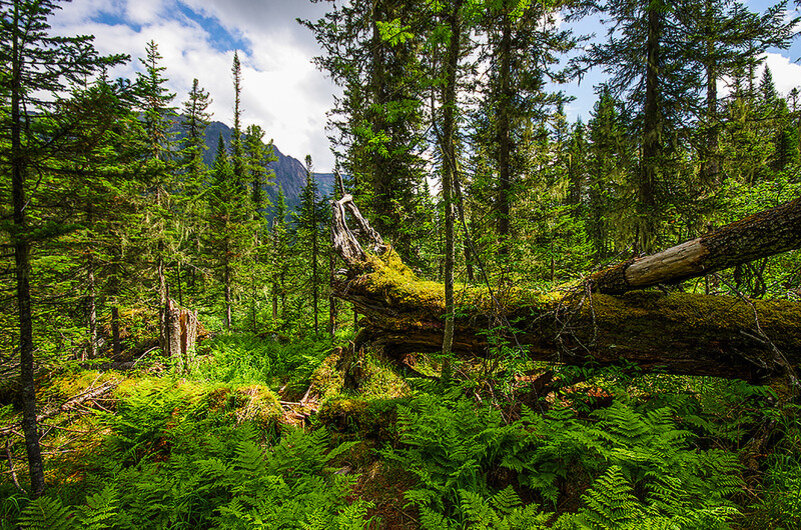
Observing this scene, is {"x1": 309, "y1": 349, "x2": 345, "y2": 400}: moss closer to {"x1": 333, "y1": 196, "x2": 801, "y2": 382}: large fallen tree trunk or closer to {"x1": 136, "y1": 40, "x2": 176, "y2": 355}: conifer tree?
{"x1": 333, "y1": 196, "x2": 801, "y2": 382}: large fallen tree trunk

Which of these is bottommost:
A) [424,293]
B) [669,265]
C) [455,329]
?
[455,329]

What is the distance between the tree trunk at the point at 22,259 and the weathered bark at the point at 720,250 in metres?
8.13

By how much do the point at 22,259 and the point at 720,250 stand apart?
9.07 m

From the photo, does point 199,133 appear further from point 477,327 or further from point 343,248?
point 477,327

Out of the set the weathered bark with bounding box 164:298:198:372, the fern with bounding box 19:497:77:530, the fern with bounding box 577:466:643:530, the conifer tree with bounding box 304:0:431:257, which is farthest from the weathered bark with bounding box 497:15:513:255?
the weathered bark with bounding box 164:298:198:372

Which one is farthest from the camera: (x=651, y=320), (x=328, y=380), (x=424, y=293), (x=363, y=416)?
(x=328, y=380)

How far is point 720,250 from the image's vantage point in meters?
3.64

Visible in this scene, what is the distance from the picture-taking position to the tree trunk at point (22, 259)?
375cm

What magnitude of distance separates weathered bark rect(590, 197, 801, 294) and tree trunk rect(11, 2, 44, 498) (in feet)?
26.7

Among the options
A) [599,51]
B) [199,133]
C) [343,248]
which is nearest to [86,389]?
[343,248]

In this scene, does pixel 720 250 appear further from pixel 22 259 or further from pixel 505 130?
pixel 22 259

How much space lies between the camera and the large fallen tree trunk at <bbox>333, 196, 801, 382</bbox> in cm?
357

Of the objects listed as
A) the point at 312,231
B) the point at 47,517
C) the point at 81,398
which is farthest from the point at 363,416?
the point at 312,231

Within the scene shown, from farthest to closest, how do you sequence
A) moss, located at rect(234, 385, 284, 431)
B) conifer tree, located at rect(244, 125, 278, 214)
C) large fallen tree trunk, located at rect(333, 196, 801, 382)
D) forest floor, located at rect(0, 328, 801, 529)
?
conifer tree, located at rect(244, 125, 278, 214), moss, located at rect(234, 385, 284, 431), large fallen tree trunk, located at rect(333, 196, 801, 382), forest floor, located at rect(0, 328, 801, 529)
